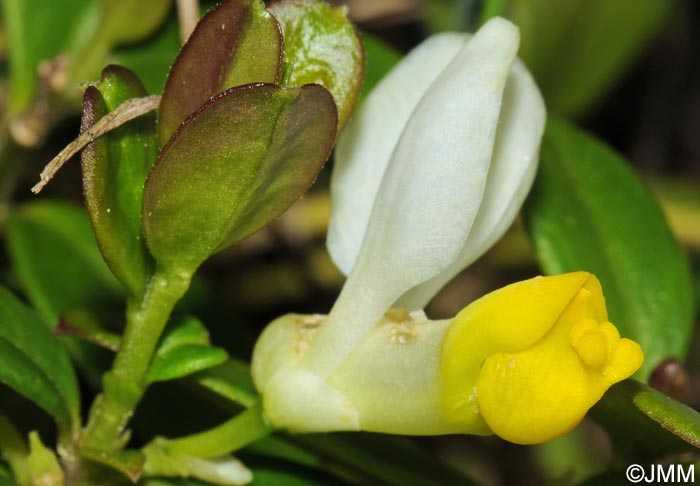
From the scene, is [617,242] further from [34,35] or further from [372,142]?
[34,35]

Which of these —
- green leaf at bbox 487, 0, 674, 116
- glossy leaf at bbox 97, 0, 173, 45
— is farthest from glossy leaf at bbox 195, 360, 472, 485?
green leaf at bbox 487, 0, 674, 116

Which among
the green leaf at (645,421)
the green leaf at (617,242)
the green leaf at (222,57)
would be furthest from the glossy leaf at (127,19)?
the green leaf at (645,421)

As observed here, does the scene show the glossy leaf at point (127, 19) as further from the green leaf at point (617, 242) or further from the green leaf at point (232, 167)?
the green leaf at point (232, 167)

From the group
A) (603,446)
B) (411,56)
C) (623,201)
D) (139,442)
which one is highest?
(411,56)

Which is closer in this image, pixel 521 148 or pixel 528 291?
pixel 528 291

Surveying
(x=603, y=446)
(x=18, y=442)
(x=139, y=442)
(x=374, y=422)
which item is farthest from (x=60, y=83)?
(x=603, y=446)

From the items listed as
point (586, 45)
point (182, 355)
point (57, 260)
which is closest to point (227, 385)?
point (182, 355)

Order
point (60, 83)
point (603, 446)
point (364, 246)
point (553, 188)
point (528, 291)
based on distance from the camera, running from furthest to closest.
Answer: point (603, 446) → point (60, 83) → point (553, 188) → point (364, 246) → point (528, 291)

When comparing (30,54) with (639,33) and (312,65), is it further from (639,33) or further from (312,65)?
(639,33)
